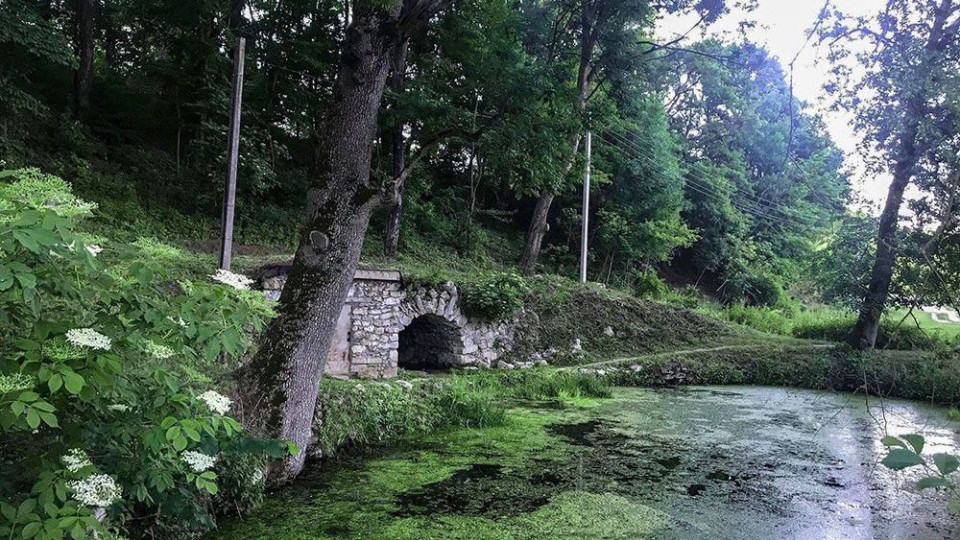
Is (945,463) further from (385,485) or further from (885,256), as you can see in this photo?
(885,256)

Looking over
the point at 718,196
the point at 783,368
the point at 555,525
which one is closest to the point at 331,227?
the point at 555,525

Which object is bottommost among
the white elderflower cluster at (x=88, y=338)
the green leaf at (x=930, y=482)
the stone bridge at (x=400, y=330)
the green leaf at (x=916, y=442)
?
the stone bridge at (x=400, y=330)

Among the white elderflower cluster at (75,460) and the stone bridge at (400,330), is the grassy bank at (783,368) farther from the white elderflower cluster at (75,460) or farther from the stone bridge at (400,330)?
the white elderflower cluster at (75,460)

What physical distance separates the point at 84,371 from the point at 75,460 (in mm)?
316

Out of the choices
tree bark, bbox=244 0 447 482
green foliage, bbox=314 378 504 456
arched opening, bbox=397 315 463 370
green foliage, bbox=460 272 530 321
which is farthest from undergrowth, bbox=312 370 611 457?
green foliage, bbox=460 272 530 321

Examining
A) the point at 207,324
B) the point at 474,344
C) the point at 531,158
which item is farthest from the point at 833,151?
the point at 207,324

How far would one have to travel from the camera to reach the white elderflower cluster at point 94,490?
2.18m

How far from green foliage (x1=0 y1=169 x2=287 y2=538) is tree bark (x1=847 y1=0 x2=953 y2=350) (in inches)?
152

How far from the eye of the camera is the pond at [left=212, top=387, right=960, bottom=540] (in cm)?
429

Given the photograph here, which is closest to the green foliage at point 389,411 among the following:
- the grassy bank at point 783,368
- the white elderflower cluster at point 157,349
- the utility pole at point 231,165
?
the utility pole at point 231,165

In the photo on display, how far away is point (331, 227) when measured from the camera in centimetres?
507

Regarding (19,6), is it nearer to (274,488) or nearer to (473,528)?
(274,488)

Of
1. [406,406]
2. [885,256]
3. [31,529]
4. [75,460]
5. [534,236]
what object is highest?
[534,236]

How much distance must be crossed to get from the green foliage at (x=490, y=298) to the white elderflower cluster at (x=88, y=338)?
29.9ft
